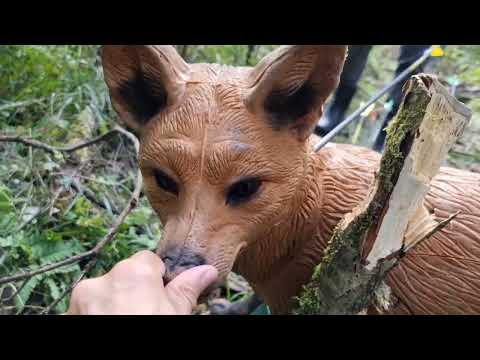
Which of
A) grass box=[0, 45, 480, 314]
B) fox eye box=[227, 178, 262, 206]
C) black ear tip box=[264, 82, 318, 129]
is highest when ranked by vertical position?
black ear tip box=[264, 82, 318, 129]

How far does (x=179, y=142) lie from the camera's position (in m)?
1.74

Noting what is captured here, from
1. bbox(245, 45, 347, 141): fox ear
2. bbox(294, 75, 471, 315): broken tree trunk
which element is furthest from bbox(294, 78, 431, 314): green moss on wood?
bbox(245, 45, 347, 141): fox ear

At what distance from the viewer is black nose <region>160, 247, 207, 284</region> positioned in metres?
1.61

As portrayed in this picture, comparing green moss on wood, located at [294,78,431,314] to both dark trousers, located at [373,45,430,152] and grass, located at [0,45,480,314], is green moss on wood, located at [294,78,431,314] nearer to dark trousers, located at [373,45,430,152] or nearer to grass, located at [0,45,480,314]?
grass, located at [0,45,480,314]

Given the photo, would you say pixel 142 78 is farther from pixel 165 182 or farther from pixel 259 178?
pixel 259 178

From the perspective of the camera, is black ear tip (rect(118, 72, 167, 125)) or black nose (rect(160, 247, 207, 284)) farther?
black ear tip (rect(118, 72, 167, 125))

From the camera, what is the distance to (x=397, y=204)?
151cm

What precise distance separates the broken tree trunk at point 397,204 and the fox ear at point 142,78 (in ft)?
2.53

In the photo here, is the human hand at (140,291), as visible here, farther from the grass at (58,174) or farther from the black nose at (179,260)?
the grass at (58,174)

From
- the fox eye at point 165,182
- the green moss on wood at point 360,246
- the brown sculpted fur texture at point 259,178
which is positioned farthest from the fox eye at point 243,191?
the green moss on wood at point 360,246

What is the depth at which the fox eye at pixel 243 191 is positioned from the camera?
5.79 feet

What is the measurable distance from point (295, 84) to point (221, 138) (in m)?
0.32
